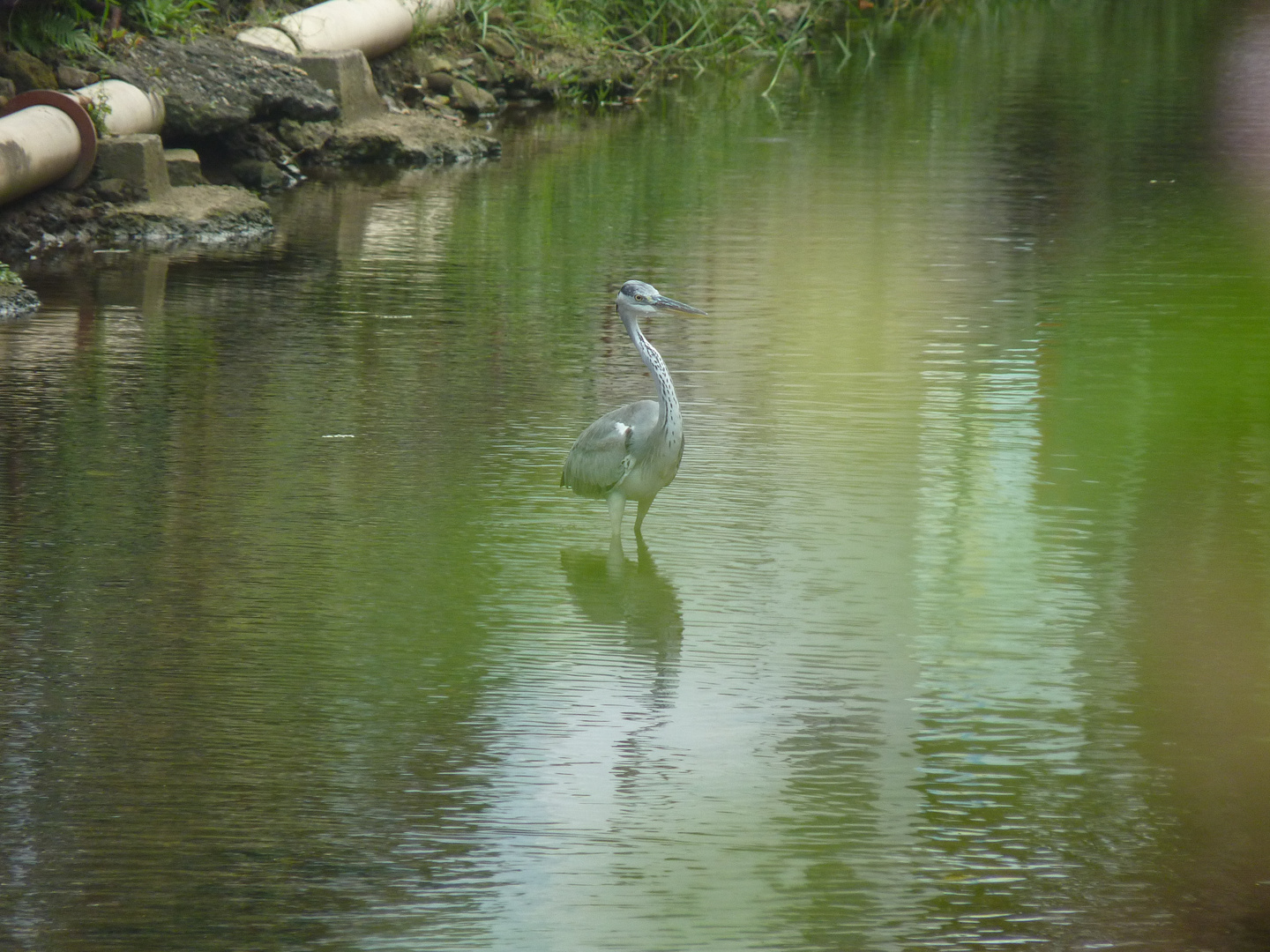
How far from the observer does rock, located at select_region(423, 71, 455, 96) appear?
652 inches

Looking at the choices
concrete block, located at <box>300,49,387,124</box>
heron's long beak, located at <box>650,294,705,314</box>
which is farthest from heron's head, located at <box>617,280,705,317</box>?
concrete block, located at <box>300,49,387,124</box>

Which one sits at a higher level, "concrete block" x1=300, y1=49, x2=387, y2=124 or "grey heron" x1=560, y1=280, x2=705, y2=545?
"concrete block" x1=300, y1=49, x2=387, y2=124

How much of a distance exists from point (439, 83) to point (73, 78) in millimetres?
4578

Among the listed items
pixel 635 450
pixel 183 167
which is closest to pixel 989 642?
pixel 635 450

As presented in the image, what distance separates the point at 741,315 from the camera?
30.6ft

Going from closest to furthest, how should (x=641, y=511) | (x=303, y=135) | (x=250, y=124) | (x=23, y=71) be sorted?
(x=641, y=511)
(x=23, y=71)
(x=250, y=124)
(x=303, y=135)

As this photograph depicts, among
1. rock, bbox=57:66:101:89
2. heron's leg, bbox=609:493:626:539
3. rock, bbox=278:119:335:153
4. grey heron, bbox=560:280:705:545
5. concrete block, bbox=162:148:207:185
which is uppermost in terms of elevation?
rock, bbox=57:66:101:89

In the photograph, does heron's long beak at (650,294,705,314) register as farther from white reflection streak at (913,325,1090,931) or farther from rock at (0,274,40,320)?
rock at (0,274,40,320)

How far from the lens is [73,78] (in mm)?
12477

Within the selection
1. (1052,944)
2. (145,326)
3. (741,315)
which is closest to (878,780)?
(1052,944)

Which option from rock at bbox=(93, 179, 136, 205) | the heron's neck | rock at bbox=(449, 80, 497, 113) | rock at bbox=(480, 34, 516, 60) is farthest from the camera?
rock at bbox=(480, 34, 516, 60)

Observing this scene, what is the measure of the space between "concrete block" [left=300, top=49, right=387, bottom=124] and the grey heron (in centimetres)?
859

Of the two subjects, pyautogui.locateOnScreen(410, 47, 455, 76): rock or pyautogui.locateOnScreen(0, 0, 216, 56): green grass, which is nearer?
pyautogui.locateOnScreen(0, 0, 216, 56): green grass

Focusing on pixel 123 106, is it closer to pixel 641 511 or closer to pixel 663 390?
pixel 641 511
